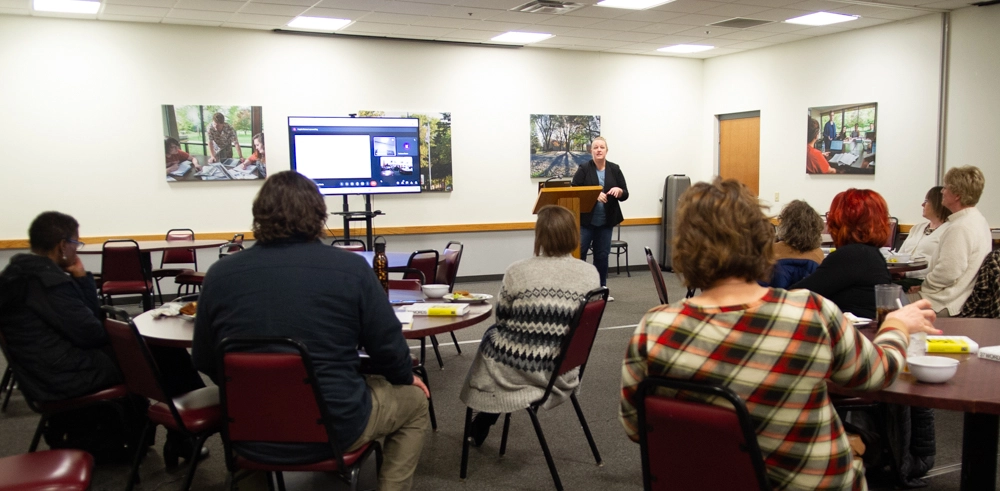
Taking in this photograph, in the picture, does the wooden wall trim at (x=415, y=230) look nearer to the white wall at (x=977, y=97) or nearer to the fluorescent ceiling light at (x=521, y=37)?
the fluorescent ceiling light at (x=521, y=37)

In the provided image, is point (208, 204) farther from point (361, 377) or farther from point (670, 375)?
point (670, 375)

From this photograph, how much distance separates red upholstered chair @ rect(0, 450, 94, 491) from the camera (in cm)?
187

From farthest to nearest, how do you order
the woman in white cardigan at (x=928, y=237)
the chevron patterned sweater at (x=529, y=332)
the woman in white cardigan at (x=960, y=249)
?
1. the woman in white cardigan at (x=928, y=237)
2. the woman in white cardigan at (x=960, y=249)
3. the chevron patterned sweater at (x=529, y=332)

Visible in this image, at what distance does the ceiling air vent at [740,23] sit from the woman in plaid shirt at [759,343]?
6.73 m

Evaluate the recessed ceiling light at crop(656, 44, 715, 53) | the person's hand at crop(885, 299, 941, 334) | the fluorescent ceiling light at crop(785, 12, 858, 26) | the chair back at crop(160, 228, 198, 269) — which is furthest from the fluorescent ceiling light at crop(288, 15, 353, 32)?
the person's hand at crop(885, 299, 941, 334)

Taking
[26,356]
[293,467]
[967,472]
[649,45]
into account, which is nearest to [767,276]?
[967,472]

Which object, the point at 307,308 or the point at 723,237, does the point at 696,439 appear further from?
the point at 307,308

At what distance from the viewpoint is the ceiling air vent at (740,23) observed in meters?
7.84

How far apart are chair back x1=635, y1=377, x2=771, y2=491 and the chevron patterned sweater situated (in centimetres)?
125

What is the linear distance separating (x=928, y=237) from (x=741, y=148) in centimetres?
517

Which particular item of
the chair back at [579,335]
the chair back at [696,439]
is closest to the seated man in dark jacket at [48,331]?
the chair back at [579,335]

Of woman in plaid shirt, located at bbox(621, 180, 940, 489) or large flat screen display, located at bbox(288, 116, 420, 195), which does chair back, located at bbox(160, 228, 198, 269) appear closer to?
large flat screen display, located at bbox(288, 116, 420, 195)

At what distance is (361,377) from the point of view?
2.44m

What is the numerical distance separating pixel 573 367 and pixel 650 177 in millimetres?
7450
